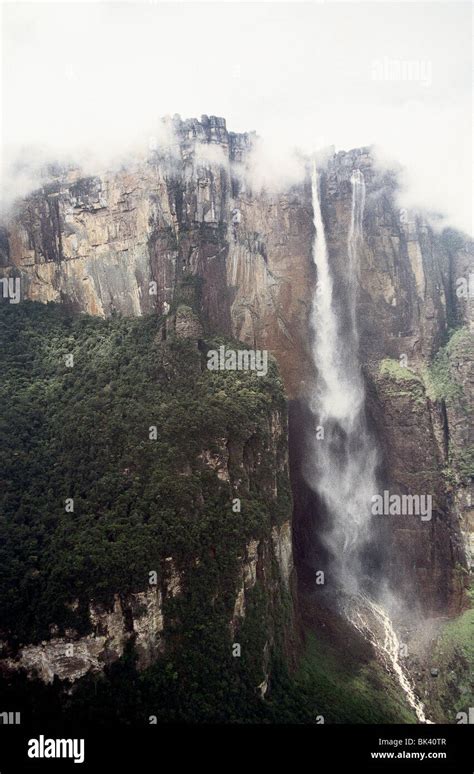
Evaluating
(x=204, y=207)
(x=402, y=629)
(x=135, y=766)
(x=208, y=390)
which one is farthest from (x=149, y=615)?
(x=204, y=207)

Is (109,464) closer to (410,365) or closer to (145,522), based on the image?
(145,522)

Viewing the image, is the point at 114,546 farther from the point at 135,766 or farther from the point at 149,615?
the point at 135,766

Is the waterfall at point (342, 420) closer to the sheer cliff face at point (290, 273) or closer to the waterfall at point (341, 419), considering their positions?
the waterfall at point (341, 419)

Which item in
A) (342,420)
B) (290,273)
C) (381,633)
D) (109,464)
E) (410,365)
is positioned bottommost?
(381,633)

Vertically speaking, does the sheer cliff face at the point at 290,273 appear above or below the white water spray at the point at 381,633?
above

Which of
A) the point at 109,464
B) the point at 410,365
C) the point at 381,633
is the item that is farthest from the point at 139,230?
the point at 381,633

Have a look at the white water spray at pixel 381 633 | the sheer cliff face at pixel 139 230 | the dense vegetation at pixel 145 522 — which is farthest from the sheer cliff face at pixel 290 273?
the dense vegetation at pixel 145 522
